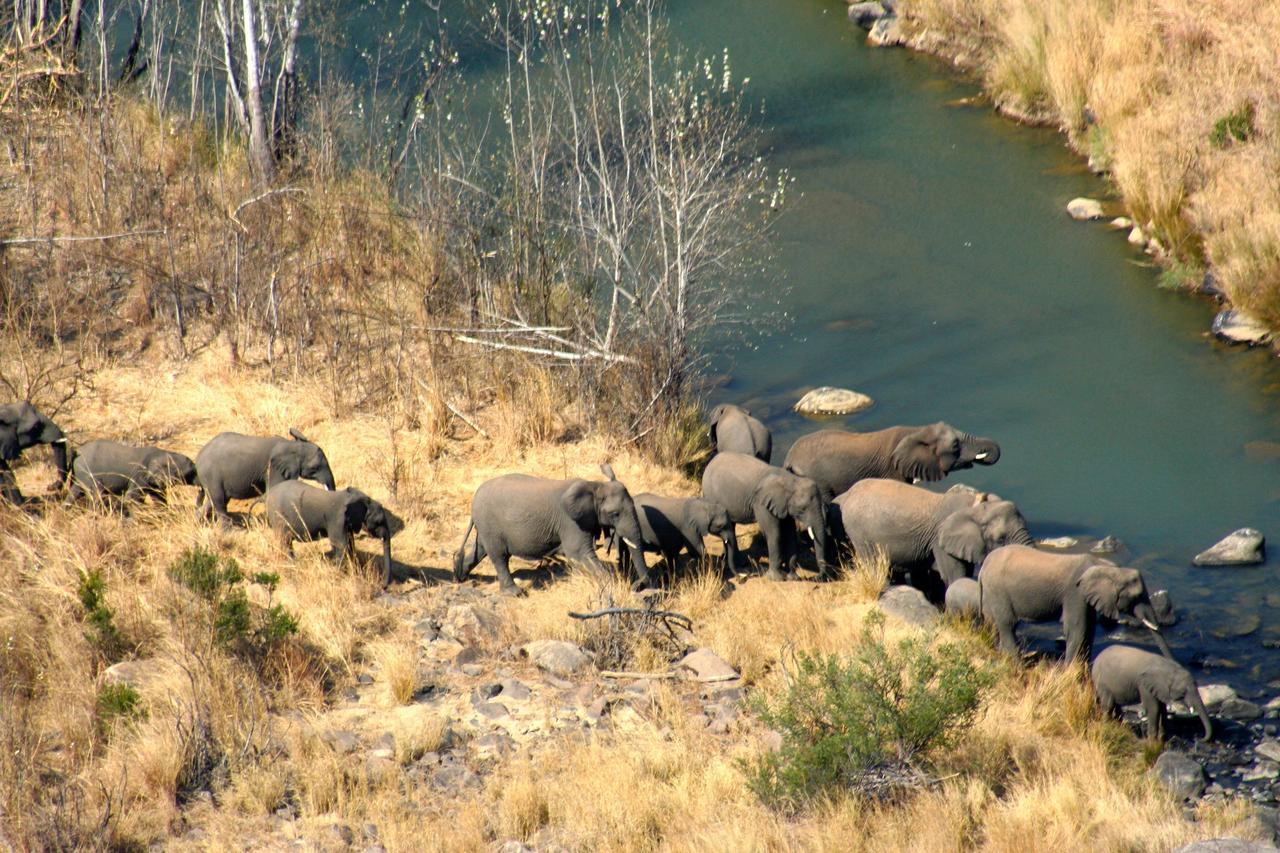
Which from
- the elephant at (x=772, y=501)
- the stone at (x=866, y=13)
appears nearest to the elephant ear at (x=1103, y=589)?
the elephant at (x=772, y=501)

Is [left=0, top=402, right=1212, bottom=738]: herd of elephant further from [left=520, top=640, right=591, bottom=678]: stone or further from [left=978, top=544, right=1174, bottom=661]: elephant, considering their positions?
[left=520, top=640, right=591, bottom=678]: stone

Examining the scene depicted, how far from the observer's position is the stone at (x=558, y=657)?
30.9ft

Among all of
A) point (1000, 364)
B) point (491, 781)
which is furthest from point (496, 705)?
point (1000, 364)

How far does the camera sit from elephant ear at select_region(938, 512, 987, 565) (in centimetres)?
1065

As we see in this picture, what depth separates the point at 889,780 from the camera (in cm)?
815

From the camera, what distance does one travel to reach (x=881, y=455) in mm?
12750

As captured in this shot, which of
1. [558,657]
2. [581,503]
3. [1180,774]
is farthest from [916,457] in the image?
[558,657]

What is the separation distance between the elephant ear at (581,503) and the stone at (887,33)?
17761 millimetres

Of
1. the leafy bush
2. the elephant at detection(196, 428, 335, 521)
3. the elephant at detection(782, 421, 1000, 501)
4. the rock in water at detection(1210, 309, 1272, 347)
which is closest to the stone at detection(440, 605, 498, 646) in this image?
the elephant at detection(196, 428, 335, 521)

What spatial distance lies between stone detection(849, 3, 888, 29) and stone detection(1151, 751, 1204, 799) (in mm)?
19944

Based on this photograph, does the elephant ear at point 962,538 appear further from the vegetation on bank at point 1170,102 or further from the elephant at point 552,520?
the vegetation on bank at point 1170,102

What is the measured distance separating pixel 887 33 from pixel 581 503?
59.2 feet

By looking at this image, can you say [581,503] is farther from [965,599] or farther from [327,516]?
[965,599]

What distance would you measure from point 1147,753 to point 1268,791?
2.50 ft
